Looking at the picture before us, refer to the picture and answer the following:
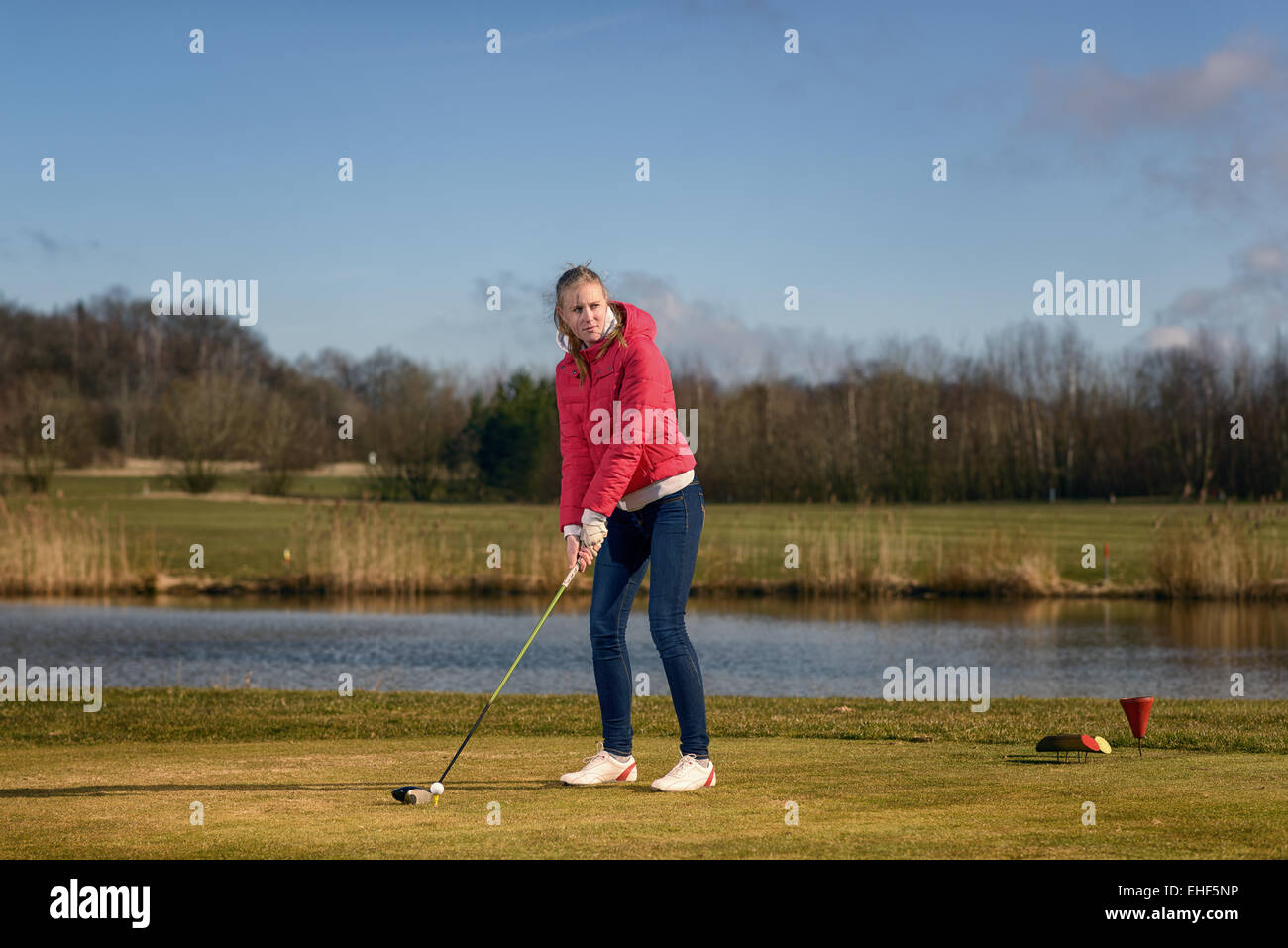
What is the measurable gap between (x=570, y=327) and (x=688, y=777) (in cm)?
215

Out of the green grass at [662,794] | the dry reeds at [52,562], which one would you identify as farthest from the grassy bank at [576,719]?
the dry reeds at [52,562]

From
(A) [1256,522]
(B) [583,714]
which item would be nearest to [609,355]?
(B) [583,714]

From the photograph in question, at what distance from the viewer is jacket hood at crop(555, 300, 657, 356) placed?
6355mm

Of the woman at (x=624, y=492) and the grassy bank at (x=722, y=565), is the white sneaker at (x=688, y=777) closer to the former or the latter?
the woman at (x=624, y=492)

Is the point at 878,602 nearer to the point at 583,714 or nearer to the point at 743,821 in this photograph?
the point at 583,714

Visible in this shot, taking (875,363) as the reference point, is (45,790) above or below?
below

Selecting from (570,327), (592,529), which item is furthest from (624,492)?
(570,327)

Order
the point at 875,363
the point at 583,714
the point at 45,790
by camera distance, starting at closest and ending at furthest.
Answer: the point at 45,790 → the point at 583,714 → the point at 875,363

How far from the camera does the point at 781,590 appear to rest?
30.6 meters

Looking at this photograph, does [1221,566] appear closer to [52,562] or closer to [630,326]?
[52,562]

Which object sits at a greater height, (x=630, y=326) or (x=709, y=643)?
(x=630, y=326)

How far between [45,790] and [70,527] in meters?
27.6

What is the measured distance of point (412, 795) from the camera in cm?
591

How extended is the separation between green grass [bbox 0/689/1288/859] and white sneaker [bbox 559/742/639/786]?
10 centimetres
